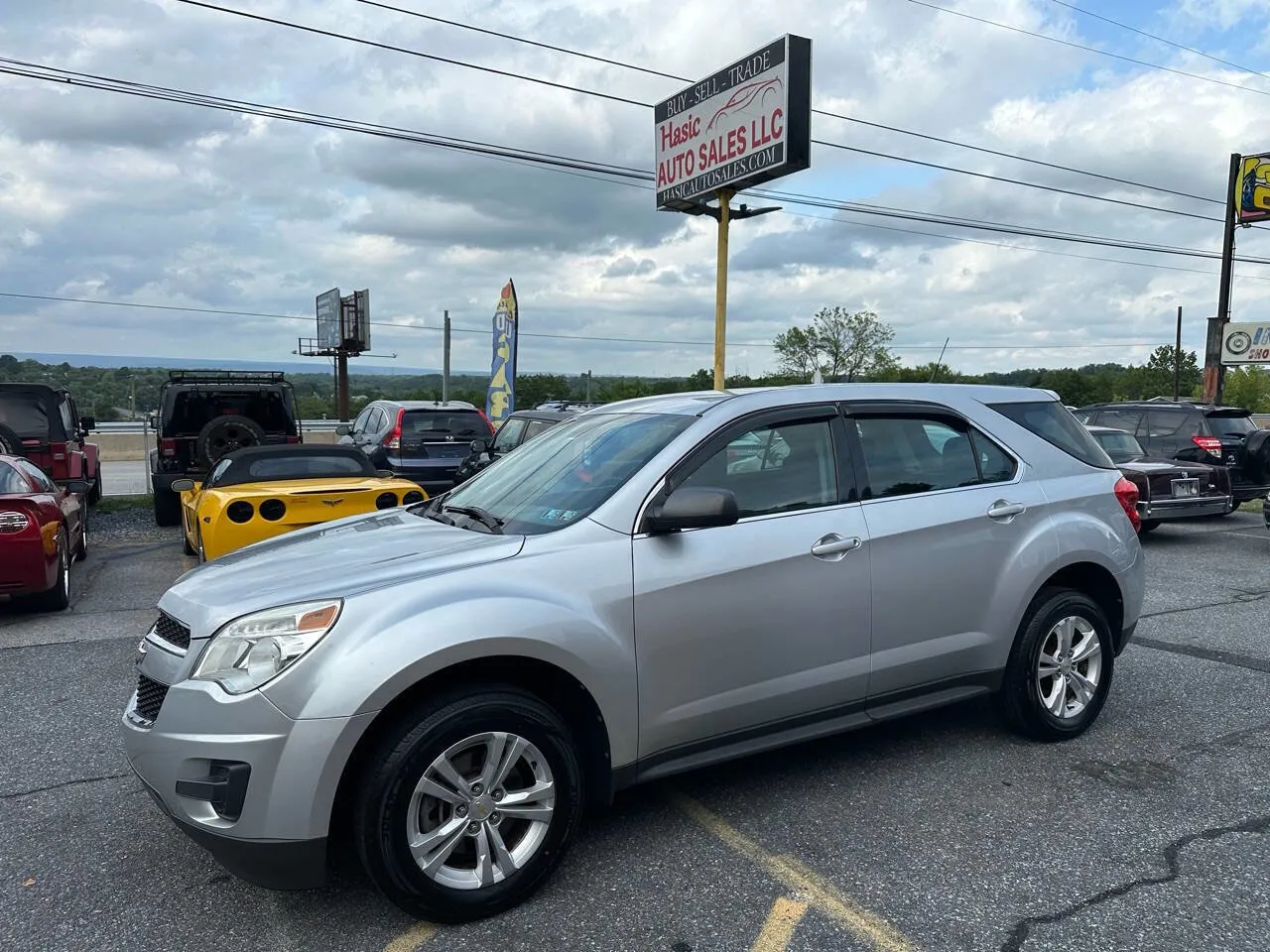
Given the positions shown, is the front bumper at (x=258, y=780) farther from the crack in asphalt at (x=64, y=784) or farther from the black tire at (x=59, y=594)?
the black tire at (x=59, y=594)

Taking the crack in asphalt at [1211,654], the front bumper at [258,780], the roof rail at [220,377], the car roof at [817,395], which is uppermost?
the roof rail at [220,377]

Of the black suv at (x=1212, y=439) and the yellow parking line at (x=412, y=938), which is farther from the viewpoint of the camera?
the black suv at (x=1212, y=439)

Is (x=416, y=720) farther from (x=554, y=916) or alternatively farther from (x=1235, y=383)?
(x=1235, y=383)

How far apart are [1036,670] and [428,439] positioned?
10614 millimetres

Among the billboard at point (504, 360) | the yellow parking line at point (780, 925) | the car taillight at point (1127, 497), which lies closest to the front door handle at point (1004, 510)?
the car taillight at point (1127, 497)

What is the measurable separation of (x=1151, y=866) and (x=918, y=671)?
1.10 meters

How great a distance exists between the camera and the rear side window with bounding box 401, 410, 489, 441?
13781mm

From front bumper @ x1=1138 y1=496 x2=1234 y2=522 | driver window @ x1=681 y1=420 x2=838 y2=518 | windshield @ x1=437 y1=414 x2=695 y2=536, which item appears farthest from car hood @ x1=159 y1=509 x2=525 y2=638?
front bumper @ x1=1138 y1=496 x2=1234 y2=522

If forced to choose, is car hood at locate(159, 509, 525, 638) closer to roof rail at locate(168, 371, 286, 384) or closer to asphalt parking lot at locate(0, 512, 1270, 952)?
asphalt parking lot at locate(0, 512, 1270, 952)

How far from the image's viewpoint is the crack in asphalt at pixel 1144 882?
9.75ft

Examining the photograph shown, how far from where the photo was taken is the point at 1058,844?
3.57 m

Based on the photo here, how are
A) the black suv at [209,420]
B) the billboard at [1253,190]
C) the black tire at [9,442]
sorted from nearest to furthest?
1. the black tire at [9,442]
2. the black suv at [209,420]
3. the billboard at [1253,190]

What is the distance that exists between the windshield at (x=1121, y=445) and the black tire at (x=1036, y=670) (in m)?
8.62

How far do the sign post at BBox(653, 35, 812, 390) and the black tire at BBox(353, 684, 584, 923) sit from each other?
12.3 metres
